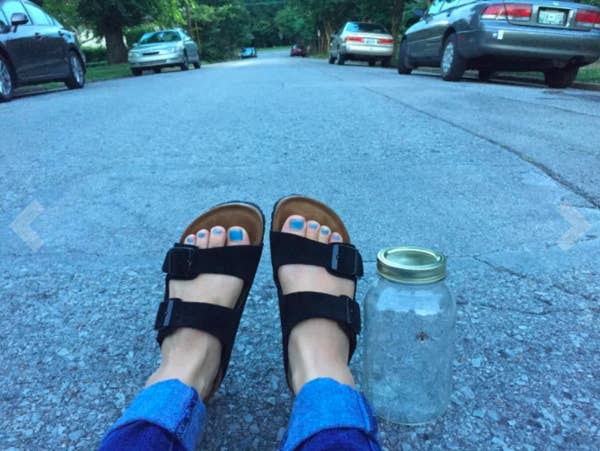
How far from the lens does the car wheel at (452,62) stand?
723 centimetres

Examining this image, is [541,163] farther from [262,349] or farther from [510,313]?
[262,349]

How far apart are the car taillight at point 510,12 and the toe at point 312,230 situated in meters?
6.16

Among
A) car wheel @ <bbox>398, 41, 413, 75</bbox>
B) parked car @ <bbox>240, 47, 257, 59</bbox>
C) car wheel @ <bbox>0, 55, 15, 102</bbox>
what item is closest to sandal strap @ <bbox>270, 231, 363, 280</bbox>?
car wheel @ <bbox>0, 55, 15, 102</bbox>

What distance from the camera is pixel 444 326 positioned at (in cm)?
113

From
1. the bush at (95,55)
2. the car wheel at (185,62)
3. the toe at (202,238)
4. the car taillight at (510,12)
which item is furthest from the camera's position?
the bush at (95,55)

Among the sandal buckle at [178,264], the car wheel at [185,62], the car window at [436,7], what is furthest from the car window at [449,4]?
the car wheel at [185,62]

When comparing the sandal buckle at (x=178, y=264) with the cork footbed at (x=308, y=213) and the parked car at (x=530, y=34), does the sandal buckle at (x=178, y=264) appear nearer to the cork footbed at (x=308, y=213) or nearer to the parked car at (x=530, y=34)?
the cork footbed at (x=308, y=213)

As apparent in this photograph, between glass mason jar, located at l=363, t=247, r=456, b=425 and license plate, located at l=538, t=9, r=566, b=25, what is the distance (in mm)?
6662

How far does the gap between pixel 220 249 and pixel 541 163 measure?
86.2 inches

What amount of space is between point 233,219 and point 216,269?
0.24m

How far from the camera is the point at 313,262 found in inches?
A: 56.3

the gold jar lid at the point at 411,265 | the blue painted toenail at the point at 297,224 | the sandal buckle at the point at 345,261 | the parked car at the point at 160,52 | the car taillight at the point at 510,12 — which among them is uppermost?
the car taillight at the point at 510,12

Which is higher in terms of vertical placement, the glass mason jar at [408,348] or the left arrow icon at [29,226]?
the glass mason jar at [408,348]

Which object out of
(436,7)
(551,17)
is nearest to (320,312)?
(551,17)
